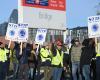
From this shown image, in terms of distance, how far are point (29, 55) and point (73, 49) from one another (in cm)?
378

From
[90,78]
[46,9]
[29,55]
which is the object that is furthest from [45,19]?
[90,78]

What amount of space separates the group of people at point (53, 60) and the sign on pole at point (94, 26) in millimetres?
396

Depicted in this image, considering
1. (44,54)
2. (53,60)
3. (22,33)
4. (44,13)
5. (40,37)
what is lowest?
(53,60)

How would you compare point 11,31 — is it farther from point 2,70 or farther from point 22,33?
point 2,70

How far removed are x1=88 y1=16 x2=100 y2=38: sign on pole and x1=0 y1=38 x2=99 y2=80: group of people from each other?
396 millimetres

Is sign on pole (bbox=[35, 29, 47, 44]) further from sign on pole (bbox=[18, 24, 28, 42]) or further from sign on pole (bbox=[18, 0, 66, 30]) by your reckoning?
sign on pole (bbox=[18, 0, 66, 30])

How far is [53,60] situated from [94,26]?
2172 mm

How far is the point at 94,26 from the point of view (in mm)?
19078

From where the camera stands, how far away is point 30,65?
22438 millimetres

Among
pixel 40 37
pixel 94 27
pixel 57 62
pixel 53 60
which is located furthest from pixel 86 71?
pixel 40 37

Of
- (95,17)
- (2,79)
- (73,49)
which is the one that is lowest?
(2,79)

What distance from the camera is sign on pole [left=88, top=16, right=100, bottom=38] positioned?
1894cm

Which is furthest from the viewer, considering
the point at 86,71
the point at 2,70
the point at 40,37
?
the point at 40,37

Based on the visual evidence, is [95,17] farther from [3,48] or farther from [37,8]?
[37,8]
